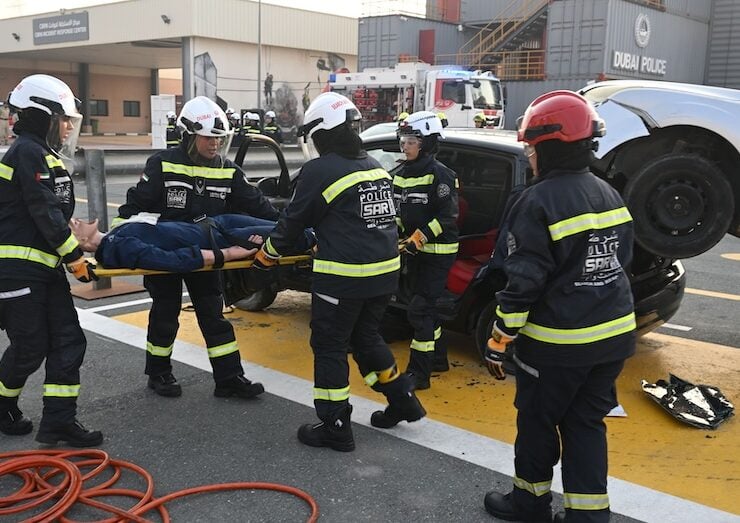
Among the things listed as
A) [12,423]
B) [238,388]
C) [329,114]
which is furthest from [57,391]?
[329,114]

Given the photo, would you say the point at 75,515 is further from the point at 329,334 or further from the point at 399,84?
the point at 399,84

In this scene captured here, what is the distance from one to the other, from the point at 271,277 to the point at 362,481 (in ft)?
6.86

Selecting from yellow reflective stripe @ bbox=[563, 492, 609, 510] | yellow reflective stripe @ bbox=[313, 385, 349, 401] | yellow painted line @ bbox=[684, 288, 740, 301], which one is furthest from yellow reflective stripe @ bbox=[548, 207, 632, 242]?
yellow painted line @ bbox=[684, 288, 740, 301]

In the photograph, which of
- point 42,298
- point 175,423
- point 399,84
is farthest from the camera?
point 399,84

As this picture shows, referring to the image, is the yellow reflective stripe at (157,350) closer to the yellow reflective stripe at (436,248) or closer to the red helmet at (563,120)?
the yellow reflective stripe at (436,248)

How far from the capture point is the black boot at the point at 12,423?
4.09m

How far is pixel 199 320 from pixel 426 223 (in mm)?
1630

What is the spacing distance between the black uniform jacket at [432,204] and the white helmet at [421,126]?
17 centimetres

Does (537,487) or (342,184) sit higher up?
(342,184)

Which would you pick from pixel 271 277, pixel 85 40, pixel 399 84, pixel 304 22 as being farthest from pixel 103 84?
pixel 271 277

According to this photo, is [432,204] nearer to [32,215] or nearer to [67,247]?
[67,247]

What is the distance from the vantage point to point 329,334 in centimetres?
398

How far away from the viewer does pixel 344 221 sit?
3.91 m

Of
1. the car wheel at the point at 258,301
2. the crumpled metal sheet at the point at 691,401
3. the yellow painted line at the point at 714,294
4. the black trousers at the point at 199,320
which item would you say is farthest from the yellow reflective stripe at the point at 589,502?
the yellow painted line at the point at 714,294
